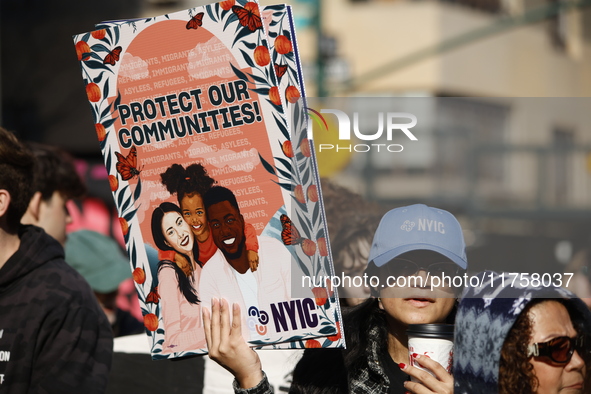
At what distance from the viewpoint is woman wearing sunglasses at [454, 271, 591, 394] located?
206 cm

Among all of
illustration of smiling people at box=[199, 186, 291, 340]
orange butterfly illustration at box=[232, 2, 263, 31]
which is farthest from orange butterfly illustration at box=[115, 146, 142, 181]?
orange butterfly illustration at box=[232, 2, 263, 31]

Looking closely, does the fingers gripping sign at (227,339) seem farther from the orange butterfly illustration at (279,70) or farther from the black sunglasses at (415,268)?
the orange butterfly illustration at (279,70)

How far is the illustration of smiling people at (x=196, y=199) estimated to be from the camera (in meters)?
2.32

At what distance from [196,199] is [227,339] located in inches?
14.5

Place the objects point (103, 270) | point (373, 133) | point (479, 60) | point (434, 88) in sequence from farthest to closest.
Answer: point (479, 60)
point (434, 88)
point (103, 270)
point (373, 133)

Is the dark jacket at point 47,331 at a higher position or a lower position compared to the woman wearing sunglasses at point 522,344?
higher

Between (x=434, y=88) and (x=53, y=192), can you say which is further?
(x=434, y=88)

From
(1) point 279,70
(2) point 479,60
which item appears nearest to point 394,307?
(1) point 279,70

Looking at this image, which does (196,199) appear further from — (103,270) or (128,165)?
(103,270)

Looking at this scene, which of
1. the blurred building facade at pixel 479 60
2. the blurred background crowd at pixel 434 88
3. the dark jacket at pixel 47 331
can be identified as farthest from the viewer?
the blurred building facade at pixel 479 60

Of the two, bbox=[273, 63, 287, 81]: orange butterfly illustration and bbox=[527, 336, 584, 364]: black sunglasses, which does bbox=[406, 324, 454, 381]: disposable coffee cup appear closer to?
bbox=[527, 336, 584, 364]: black sunglasses

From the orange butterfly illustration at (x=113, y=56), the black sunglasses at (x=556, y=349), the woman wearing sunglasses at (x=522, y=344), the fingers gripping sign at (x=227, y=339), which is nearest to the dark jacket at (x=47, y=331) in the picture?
the fingers gripping sign at (x=227, y=339)

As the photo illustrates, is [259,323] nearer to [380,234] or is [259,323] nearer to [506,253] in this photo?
→ [380,234]

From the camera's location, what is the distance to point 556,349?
2086 mm
